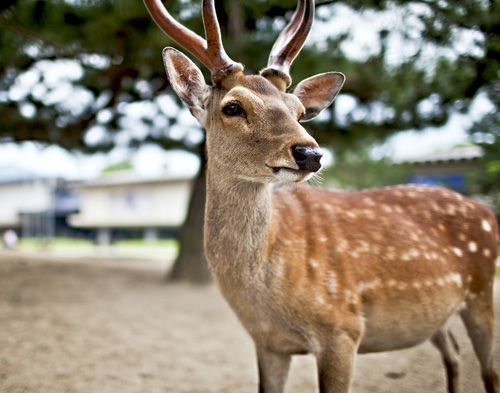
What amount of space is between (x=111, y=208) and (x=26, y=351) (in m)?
19.2

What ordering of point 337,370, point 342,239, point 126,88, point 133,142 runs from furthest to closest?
1. point 133,142
2. point 126,88
3. point 342,239
4. point 337,370

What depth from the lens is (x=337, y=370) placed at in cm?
195

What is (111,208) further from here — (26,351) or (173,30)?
(173,30)

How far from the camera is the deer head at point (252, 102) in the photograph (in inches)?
68.5

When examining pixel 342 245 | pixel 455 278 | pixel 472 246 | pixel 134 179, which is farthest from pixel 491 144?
pixel 134 179

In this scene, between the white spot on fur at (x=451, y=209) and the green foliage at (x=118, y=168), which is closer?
the white spot on fur at (x=451, y=209)

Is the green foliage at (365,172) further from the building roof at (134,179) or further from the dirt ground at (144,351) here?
the building roof at (134,179)

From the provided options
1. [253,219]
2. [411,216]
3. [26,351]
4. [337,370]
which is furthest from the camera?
[26,351]

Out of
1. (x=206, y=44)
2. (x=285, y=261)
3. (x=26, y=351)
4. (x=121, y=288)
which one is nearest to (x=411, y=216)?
(x=285, y=261)

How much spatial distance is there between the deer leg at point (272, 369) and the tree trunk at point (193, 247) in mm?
4580

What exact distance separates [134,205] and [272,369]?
19.8 meters

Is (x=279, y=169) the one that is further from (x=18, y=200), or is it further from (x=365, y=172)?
(x=18, y=200)

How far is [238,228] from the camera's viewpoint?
207 cm

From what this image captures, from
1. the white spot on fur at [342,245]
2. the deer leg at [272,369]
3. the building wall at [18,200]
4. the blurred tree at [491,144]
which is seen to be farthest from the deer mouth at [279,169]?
the building wall at [18,200]
